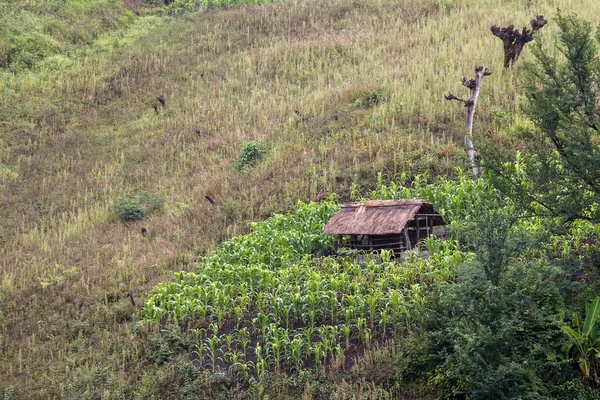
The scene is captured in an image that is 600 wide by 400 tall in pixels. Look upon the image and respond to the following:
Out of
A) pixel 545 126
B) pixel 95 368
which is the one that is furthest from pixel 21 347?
pixel 545 126

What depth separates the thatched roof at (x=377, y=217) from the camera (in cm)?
1360

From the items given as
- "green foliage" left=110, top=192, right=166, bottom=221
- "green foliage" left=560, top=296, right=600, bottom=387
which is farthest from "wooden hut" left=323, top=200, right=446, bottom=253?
"green foliage" left=110, top=192, right=166, bottom=221

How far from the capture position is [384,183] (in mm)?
17094

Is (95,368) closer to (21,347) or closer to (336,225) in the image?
(21,347)

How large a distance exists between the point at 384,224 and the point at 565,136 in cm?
488

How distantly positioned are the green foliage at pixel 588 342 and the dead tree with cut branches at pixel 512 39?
1389cm

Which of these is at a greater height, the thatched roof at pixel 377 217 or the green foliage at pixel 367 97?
the green foliage at pixel 367 97

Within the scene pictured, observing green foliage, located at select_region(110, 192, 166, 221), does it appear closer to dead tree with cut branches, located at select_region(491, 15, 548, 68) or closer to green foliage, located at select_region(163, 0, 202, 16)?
dead tree with cut branches, located at select_region(491, 15, 548, 68)

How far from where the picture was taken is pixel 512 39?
21203 millimetres

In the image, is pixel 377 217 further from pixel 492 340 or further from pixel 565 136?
pixel 492 340

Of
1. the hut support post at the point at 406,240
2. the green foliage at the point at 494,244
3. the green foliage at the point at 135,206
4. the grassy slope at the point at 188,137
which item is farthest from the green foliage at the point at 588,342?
the green foliage at the point at 135,206

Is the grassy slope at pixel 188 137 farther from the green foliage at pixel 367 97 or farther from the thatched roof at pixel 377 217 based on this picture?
the thatched roof at pixel 377 217

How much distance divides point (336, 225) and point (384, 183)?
10.4ft

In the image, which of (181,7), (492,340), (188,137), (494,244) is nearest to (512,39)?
(188,137)
